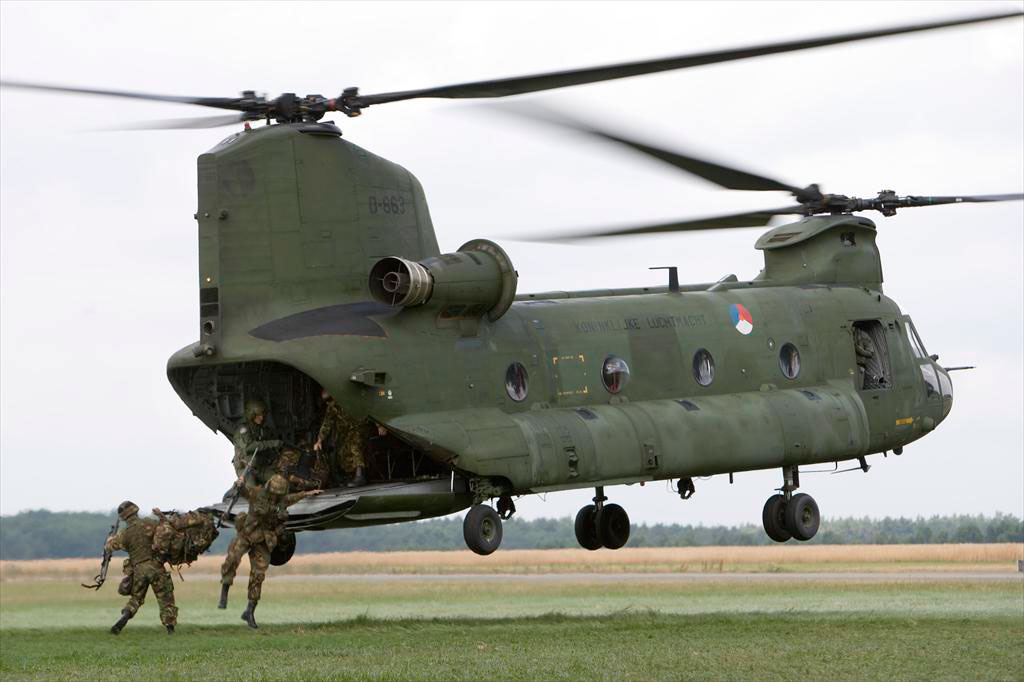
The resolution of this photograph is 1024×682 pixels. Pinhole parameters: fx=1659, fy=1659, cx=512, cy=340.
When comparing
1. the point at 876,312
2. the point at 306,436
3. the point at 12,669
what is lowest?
the point at 12,669

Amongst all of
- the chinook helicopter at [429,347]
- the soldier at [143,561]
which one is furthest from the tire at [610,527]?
the soldier at [143,561]

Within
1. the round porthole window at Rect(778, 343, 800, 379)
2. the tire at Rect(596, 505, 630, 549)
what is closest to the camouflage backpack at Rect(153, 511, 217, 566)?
the tire at Rect(596, 505, 630, 549)

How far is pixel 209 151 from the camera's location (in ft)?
72.5

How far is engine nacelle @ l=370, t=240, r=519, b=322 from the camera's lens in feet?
70.3

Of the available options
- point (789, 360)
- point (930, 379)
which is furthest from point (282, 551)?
point (930, 379)

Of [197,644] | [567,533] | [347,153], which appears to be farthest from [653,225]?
[567,533]

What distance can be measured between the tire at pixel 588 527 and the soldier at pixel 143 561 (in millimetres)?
7085

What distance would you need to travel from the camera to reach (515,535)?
6288 centimetres

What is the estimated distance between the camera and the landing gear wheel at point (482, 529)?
21812 millimetres

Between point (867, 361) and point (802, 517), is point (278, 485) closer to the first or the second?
point (802, 517)

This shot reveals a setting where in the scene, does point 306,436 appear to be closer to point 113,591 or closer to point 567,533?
point 113,591

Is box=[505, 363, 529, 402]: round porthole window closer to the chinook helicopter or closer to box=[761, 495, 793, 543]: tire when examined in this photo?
the chinook helicopter

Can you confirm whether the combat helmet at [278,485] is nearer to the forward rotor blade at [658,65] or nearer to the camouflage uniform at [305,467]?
the camouflage uniform at [305,467]

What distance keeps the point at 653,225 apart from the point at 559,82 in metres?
7.07
